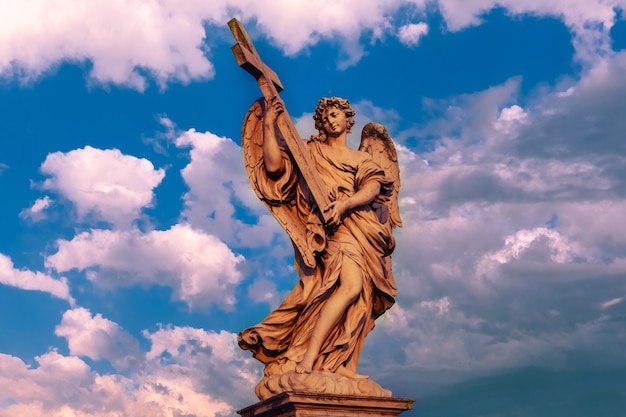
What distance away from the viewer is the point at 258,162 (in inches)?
470

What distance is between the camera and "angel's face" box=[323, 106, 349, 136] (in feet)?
39.3

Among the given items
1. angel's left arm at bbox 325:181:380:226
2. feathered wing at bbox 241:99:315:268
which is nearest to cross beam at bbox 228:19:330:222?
angel's left arm at bbox 325:181:380:226

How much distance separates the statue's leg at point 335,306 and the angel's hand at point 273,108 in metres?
2.25

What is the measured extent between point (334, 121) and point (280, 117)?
2.67ft

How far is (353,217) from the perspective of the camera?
1150 centimetres

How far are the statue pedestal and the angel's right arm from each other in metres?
3.30

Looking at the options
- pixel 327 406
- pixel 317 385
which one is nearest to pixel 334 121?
pixel 317 385

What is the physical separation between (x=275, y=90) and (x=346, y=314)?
11.0ft

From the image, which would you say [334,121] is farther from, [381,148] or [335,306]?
[335,306]

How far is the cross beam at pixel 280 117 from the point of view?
11344 millimetres

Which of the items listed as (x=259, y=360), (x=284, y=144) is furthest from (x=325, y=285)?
(x=284, y=144)

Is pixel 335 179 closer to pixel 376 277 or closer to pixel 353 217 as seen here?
pixel 353 217

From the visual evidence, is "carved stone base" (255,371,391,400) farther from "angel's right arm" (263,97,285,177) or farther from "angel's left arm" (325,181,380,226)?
"angel's right arm" (263,97,285,177)

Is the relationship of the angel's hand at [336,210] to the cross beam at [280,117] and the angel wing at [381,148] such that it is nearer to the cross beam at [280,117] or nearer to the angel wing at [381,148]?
the cross beam at [280,117]
